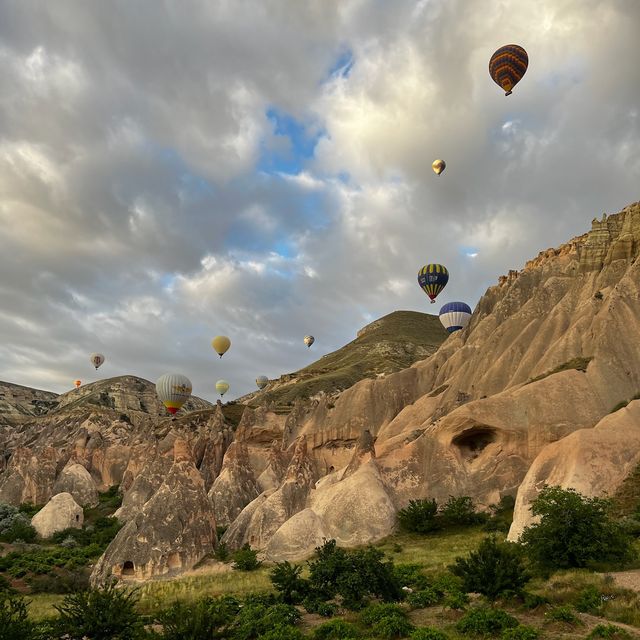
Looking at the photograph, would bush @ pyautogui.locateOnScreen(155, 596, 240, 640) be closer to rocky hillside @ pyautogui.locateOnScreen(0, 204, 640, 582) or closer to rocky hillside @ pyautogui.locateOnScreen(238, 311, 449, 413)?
rocky hillside @ pyautogui.locateOnScreen(0, 204, 640, 582)

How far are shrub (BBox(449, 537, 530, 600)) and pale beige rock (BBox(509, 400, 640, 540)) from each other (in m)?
10.1

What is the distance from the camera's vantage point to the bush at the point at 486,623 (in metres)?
15.1

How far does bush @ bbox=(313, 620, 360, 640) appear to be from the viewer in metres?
16.0

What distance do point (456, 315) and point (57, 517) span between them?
7304cm

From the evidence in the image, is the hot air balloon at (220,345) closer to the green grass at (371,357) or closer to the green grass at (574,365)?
the green grass at (371,357)

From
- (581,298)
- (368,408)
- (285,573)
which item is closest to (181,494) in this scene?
(285,573)

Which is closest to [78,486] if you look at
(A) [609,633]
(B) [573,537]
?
(B) [573,537]

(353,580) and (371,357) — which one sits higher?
(371,357)

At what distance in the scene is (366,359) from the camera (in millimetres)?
137250

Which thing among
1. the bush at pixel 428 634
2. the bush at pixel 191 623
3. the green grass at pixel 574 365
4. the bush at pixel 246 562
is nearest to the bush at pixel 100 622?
the bush at pixel 191 623

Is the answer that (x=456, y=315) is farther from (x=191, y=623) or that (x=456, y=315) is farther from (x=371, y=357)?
(x=191, y=623)

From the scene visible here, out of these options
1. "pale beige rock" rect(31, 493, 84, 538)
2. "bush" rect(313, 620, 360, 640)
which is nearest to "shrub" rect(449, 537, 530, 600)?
"bush" rect(313, 620, 360, 640)

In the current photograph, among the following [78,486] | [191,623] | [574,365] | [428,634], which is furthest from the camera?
[78,486]

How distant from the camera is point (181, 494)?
1298 inches
